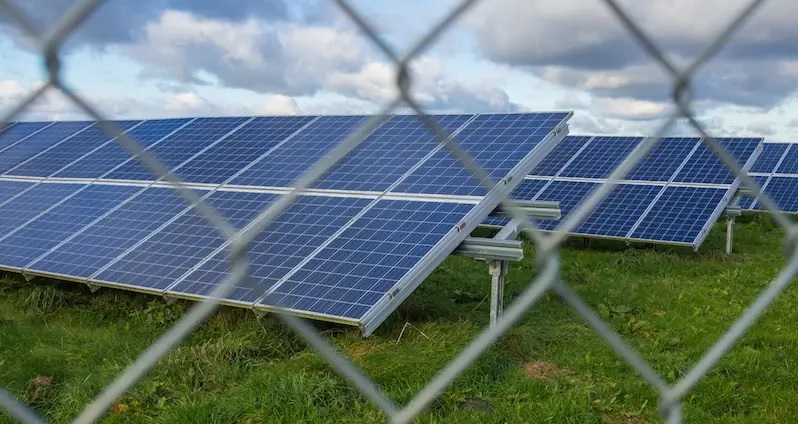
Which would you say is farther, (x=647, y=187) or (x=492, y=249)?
(x=647, y=187)

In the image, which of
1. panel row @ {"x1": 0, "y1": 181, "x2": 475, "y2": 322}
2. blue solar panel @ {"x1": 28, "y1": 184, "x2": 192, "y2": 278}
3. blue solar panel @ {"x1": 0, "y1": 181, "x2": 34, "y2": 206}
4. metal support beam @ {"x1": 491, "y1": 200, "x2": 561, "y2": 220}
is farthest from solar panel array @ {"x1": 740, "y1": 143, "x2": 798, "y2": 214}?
blue solar panel @ {"x1": 0, "y1": 181, "x2": 34, "y2": 206}

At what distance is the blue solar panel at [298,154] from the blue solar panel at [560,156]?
4.91 metres

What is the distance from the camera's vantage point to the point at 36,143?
29.3ft

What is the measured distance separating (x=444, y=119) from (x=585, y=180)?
4.29m

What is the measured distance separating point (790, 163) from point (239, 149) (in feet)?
39.7

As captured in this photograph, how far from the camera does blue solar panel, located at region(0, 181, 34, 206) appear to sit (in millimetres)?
7060

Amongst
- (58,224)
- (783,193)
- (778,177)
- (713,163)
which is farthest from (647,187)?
(58,224)

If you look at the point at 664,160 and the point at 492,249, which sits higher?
the point at 664,160

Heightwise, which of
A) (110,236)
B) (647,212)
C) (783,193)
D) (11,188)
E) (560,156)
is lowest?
(11,188)

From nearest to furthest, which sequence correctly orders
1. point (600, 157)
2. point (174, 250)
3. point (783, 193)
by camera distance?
point (174, 250) → point (600, 157) → point (783, 193)

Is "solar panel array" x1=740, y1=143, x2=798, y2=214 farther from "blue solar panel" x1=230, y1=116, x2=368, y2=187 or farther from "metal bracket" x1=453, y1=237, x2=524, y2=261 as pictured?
"metal bracket" x1=453, y1=237, x2=524, y2=261

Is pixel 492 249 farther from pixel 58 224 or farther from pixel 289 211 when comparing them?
pixel 58 224

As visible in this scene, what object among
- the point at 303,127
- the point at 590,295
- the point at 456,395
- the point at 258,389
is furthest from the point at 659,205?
the point at 258,389

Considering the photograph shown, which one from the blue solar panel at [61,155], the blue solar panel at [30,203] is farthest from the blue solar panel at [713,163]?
the blue solar panel at [30,203]
